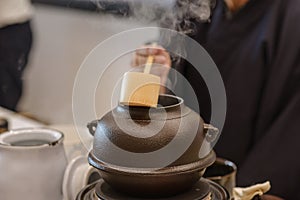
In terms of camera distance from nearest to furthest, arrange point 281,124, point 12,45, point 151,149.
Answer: point 151,149
point 281,124
point 12,45

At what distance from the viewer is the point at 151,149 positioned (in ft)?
2.50

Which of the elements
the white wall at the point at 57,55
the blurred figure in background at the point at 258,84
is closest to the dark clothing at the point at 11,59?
the white wall at the point at 57,55

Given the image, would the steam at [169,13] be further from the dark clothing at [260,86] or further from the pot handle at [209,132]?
the pot handle at [209,132]

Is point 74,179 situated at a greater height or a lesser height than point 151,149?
lesser

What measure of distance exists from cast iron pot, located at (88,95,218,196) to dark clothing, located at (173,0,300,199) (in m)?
0.70

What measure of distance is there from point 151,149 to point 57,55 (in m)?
2.54

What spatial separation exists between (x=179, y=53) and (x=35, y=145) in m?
0.47

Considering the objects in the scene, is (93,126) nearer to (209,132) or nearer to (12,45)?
(209,132)

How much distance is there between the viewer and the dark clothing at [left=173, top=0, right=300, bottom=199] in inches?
58.2

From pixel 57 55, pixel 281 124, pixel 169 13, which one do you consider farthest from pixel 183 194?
pixel 57 55

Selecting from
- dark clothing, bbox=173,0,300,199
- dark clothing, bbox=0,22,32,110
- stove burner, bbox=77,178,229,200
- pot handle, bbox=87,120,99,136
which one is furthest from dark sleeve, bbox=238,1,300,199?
dark clothing, bbox=0,22,32,110

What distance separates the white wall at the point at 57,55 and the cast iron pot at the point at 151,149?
2.08m

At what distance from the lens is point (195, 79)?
5.27 feet

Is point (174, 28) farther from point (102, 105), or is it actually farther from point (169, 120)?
point (169, 120)
